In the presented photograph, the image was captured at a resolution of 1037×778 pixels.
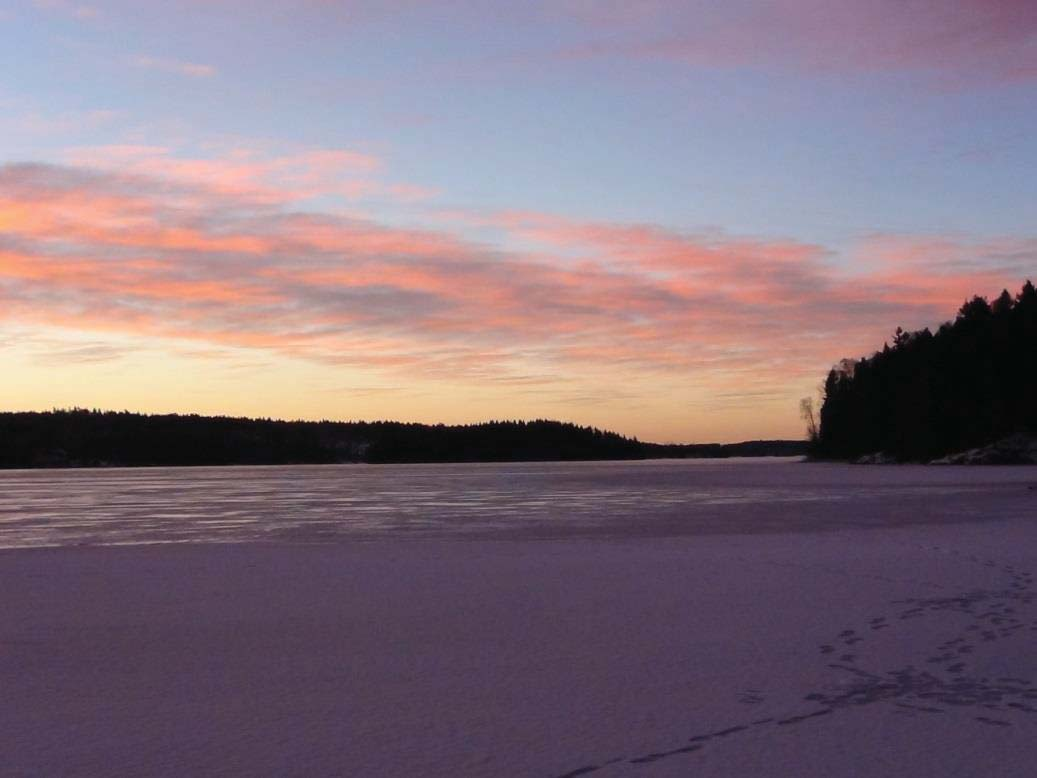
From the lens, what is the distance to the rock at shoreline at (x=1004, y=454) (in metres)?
78.0

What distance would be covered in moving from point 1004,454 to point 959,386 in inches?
302

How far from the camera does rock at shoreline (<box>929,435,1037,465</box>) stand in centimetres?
7800

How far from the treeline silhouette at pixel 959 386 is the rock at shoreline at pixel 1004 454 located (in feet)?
4.44

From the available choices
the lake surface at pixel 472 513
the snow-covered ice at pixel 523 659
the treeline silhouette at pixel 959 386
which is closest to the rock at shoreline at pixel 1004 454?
the treeline silhouette at pixel 959 386

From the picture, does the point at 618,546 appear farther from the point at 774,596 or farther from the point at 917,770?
the point at 917,770

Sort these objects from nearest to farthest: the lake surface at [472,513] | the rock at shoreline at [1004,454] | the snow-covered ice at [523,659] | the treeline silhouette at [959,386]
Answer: the snow-covered ice at [523,659] < the lake surface at [472,513] < the rock at shoreline at [1004,454] < the treeline silhouette at [959,386]

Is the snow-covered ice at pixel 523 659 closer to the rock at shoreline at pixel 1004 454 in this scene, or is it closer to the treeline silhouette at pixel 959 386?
the rock at shoreline at pixel 1004 454

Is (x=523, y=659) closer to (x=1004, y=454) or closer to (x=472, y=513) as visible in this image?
(x=472, y=513)

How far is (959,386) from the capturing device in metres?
84.7

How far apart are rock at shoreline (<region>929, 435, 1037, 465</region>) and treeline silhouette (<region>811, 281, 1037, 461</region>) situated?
1.35 metres

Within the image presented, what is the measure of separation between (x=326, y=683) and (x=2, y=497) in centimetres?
3736

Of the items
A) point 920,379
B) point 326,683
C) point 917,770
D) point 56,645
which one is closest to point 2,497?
point 56,645

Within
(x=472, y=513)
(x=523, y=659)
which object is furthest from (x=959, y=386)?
(x=523, y=659)

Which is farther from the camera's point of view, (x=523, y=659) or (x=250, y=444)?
(x=250, y=444)
